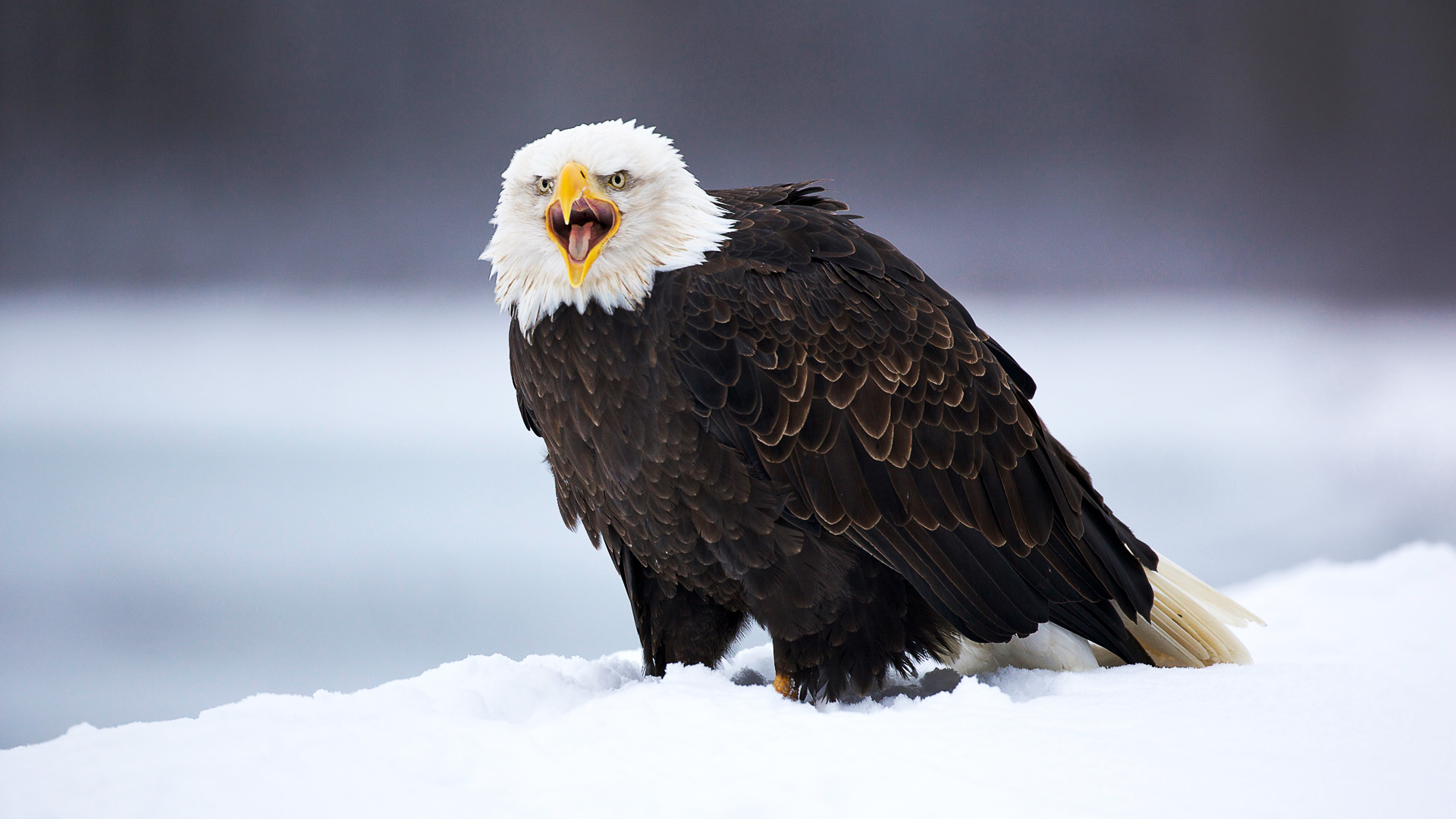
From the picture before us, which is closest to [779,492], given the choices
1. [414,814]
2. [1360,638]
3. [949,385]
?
[949,385]

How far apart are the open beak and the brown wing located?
15 cm

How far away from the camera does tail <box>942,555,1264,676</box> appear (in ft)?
6.73

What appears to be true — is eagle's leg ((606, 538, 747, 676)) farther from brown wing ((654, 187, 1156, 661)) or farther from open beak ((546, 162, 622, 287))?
open beak ((546, 162, 622, 287))

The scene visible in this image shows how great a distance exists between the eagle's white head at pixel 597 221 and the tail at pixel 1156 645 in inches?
42.0

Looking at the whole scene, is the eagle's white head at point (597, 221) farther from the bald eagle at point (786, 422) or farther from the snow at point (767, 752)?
the snow at point (767, 752)

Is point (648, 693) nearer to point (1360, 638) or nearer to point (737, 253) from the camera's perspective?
point (737, 253)

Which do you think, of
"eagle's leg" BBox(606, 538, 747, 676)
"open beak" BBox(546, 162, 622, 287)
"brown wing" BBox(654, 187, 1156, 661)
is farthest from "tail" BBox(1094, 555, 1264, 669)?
"open beak" BBox(546, 162, 622, 287)

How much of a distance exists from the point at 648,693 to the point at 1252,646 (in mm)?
1789

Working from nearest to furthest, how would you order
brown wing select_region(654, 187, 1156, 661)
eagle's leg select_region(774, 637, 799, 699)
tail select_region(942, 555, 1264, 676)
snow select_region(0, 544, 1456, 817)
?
snow select_region(0, 544, 1456, 817)
brown wing select_region(654, 187, 1156, 661)
eagle's leg select_region(774, 637, 799, 699)
tail select_region(942, 555, 1264, 676)

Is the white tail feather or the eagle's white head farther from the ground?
the eagle's white head

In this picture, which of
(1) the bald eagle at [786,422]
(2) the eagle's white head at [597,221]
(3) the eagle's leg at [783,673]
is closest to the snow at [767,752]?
(3) the eagle's leg at [783,673]

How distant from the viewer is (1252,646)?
254 cm

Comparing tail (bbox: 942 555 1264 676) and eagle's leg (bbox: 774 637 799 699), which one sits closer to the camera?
eagle's leg (bbox: 774 637 799 699)

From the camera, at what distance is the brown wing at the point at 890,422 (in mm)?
1710
